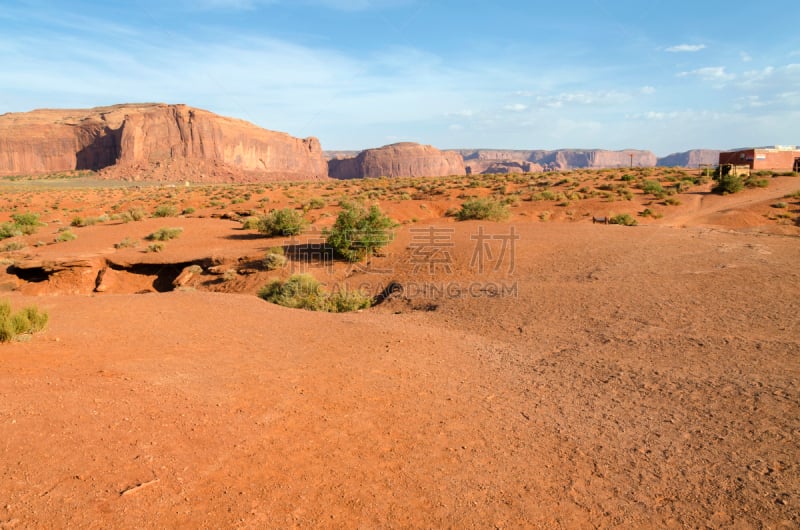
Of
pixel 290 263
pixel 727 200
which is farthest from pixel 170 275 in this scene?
pixel 727 200

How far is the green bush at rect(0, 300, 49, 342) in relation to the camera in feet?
20.3

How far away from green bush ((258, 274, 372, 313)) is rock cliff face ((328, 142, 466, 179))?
398 ft

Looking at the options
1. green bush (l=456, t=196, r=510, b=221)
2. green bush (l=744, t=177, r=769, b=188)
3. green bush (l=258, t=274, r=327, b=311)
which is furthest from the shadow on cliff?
green bush (l=744, t=177, r=769, b=188)

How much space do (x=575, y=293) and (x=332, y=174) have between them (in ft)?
447

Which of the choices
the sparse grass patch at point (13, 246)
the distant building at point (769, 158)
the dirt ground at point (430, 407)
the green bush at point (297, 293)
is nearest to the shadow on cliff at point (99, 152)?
the sparse grass patch at point (13, 246)

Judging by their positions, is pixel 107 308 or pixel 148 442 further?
pixel 107 308

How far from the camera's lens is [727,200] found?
25562mm

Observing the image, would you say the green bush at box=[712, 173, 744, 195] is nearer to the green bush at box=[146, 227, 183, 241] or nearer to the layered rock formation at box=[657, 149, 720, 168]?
the green bush at box=[146, 227, 183, 241]

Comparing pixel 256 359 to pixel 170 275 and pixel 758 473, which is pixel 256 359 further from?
pixel 170 275

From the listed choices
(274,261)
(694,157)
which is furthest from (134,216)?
(694,157)

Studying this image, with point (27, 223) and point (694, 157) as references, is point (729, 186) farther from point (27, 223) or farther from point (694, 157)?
point (694, 157)

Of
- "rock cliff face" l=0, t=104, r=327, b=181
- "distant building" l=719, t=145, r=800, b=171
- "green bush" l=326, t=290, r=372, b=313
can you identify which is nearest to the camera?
"green bush" l=326, t=290, r=372, b=313

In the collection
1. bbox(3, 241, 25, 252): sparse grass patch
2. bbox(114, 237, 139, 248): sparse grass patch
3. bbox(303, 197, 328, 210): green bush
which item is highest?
bbox(303, 197, 328, 210): green bush

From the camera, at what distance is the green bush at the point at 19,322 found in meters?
6.18
